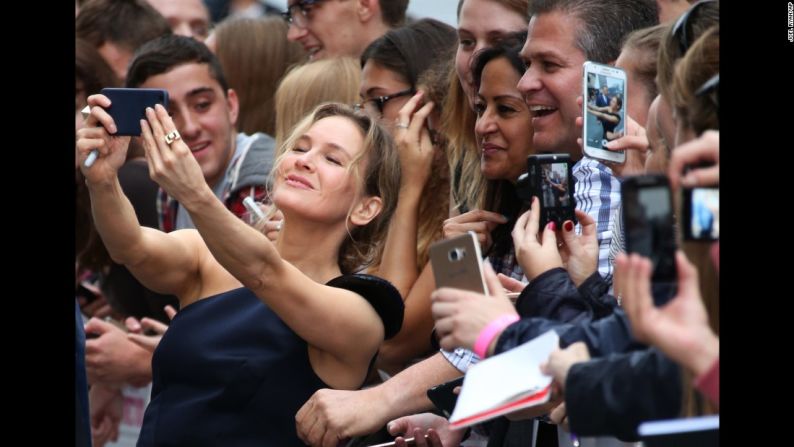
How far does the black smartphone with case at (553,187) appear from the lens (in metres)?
3.33

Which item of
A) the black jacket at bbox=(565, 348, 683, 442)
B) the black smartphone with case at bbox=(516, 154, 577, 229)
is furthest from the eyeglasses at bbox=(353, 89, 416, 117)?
the black jacket at bbox=(565, 348, 683, 442)

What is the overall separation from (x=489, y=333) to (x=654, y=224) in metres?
0.48

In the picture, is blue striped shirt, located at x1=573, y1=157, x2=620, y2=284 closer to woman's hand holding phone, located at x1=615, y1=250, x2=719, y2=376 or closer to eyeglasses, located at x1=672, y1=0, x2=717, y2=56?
eyeglasses, located at x1=672, y1=0, x2=717, y2=56

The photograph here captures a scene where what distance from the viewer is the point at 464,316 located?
2848mm

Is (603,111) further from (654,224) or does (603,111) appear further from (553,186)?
(654,224)

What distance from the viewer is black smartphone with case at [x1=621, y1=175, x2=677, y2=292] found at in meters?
2.46

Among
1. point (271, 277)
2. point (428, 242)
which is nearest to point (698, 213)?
point (271, 277)

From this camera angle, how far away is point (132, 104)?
140 inches

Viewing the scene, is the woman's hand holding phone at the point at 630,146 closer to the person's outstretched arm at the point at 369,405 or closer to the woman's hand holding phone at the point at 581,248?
the woman's hand holding phone at the point at 581,248

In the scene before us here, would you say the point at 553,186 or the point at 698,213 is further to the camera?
the point at 553,186

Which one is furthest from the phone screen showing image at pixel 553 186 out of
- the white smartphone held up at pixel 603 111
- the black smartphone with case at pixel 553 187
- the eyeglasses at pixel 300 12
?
the eyeglasses at pixel 300 12
